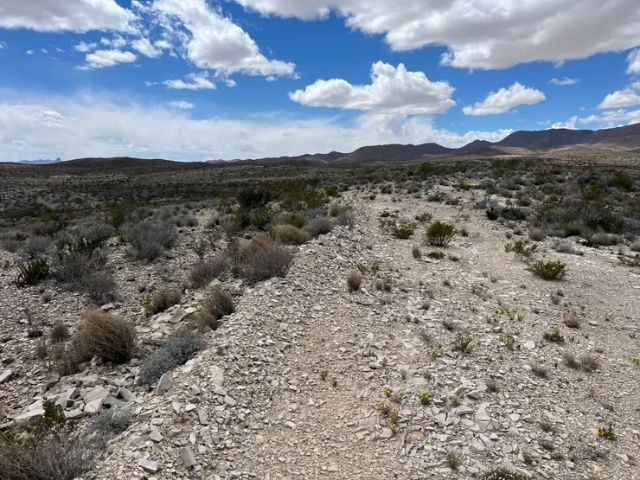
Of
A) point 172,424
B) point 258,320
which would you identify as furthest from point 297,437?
point 258,320

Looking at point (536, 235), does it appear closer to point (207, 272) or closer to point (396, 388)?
point (396, 388)

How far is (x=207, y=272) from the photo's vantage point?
35.3 feet

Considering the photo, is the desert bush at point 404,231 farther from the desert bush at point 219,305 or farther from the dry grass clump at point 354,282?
the desert bush at point 219,305

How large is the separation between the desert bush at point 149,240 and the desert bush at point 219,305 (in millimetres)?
5655

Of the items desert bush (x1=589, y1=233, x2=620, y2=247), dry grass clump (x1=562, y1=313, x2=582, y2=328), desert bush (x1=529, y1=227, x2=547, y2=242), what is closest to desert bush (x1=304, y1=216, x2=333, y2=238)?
dry grass clump (x1=562, y1=313, x2=582, y2=328)

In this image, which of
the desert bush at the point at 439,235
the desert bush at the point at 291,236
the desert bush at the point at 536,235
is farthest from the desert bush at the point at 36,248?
the desert bush at the point at 536,235

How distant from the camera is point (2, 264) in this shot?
13.1 meters

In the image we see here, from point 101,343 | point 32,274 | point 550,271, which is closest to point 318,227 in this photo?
point 550,271

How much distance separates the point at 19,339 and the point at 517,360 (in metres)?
9.78

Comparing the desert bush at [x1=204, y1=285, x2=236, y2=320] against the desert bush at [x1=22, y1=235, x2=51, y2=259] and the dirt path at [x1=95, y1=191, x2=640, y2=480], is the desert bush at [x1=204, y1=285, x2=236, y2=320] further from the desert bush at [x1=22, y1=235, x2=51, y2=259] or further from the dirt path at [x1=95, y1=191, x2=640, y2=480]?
the desert bush at [x1=22, y1=235, x2=51, y2=259]

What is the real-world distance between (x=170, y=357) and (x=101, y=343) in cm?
160

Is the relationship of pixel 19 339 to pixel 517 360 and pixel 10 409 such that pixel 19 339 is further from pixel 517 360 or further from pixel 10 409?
pixel 517 360

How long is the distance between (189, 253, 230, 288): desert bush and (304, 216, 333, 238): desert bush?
9.69 feet

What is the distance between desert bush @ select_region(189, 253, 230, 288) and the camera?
10.6 m
